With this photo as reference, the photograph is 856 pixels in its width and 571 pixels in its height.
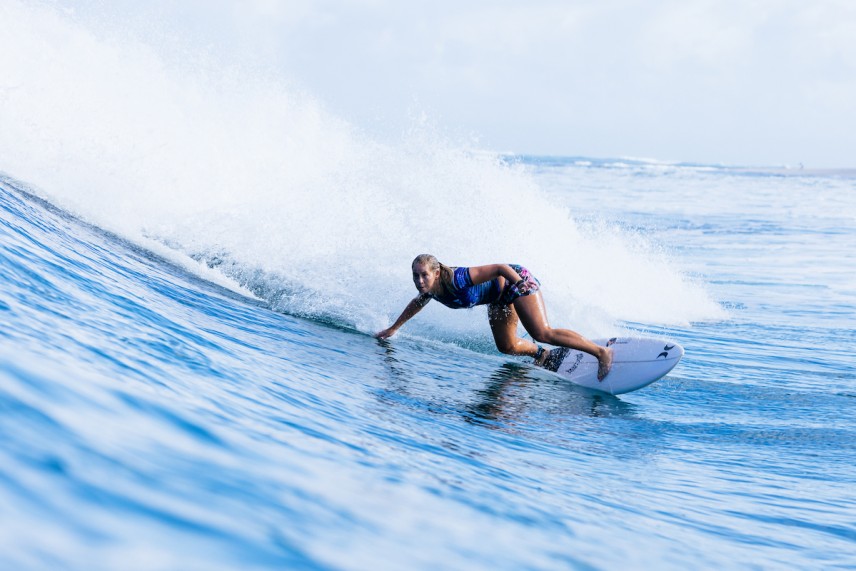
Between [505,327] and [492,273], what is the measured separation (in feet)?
2.32

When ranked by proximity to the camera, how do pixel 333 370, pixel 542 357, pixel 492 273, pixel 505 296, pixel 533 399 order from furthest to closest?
pixel 542 357 < pixel 505 296 < pixel 492 273 < pixel 533 399 < pixel 333 370

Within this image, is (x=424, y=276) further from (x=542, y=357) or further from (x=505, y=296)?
(x=542, y=357)

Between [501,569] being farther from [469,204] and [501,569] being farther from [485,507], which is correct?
[469,204]

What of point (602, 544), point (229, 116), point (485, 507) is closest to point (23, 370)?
point (485, 507)

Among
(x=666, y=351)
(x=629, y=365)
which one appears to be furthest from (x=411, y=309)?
(x=666, y=351)

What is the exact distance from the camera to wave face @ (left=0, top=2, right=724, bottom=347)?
1021 centimetres

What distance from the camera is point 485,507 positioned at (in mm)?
4027

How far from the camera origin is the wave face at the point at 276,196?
33.5ft

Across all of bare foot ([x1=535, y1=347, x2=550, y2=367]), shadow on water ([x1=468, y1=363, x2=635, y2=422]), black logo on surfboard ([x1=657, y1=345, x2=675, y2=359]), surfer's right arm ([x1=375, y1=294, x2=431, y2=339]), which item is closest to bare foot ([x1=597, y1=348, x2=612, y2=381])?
shadow on water ([x1=468, y1=363, x2=635, y2=422])

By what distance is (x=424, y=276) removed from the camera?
7.21 meters

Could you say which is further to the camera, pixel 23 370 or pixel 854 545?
pixel 854 545

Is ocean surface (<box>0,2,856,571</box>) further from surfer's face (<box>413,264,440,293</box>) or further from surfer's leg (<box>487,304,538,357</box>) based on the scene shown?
surfer's face (<box>413,264,440,293</box>)

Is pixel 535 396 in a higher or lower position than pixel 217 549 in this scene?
higher

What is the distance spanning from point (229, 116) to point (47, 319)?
43.0 ft
